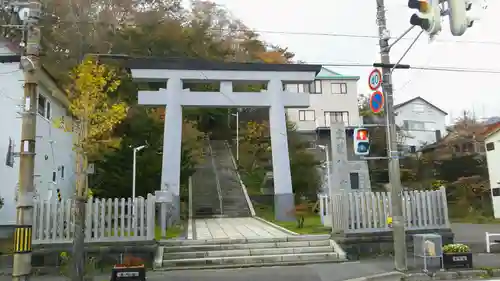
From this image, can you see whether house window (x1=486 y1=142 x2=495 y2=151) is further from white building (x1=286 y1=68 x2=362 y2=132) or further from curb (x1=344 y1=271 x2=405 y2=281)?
curb (x1=344 y1=271 x2=405 y2=281)

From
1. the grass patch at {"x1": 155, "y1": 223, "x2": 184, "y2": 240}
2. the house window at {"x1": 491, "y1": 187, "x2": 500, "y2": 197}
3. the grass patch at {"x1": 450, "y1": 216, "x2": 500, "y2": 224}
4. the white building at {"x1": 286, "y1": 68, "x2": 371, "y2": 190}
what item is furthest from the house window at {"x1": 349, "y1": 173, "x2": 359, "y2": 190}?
the grass patch at {"x1": 155, "y1": 223, "x2": 184, "y2": 240}

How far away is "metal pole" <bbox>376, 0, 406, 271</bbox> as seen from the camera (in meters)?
10.2

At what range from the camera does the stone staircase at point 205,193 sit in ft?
82.9

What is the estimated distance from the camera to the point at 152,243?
11.7m

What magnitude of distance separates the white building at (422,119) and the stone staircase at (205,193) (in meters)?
22.6

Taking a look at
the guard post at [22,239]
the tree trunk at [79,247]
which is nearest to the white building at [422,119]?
the tree trunk at [79,247]

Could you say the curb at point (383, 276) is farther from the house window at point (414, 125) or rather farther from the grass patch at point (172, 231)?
the house window at point (414, 125)

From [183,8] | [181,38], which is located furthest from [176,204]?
[183,8]

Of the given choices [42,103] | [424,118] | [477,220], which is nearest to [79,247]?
[42,103]

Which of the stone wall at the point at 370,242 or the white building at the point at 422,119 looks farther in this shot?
the white building at the point at 422,119

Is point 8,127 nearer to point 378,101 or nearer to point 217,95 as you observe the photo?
point 217,95

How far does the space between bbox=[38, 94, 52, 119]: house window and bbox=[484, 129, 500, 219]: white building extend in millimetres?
28308

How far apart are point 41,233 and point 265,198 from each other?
21.8 meters

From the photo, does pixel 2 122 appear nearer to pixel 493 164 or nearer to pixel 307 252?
pixel 307 252
